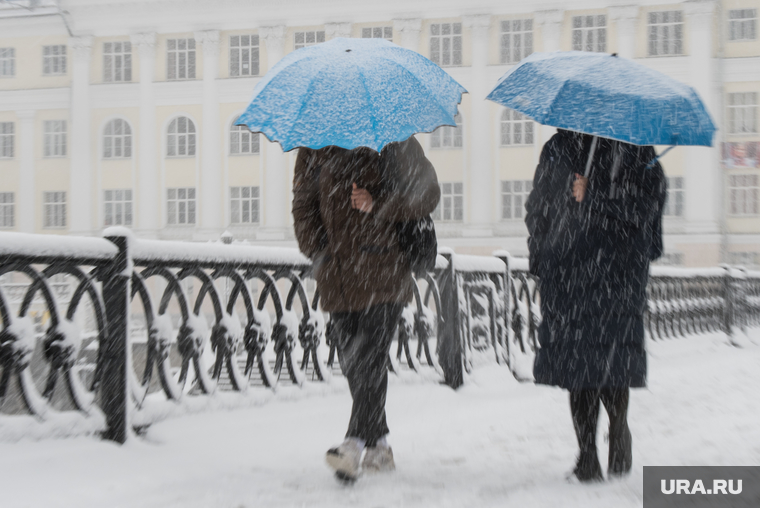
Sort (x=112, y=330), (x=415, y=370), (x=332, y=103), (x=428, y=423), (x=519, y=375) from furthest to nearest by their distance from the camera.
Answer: (x=519, y=375)
(x=415, y=370)
(x=428, y=423)
(x=112, y=330)
(x=332, y=103)

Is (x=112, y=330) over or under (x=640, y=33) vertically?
under

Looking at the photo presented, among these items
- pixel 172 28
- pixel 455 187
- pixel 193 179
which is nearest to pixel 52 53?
pixel 172 28

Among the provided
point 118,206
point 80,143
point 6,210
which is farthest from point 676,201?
point 6,210

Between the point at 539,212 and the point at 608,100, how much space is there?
1.91 feet

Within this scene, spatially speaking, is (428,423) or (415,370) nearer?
(428,423)

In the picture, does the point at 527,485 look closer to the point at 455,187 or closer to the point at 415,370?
the point at 415,370

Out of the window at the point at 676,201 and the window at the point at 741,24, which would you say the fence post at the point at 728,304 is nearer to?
the window at the point at 676,201

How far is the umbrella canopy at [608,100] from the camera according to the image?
11.2 feet

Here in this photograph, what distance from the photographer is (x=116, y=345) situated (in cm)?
392

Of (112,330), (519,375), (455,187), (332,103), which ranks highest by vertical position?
(455,187)

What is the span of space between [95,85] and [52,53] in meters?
2.93

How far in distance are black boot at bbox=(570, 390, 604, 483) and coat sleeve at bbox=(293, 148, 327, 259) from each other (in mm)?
1382

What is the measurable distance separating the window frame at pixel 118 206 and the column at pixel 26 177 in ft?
11.1

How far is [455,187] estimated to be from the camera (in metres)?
33.1
